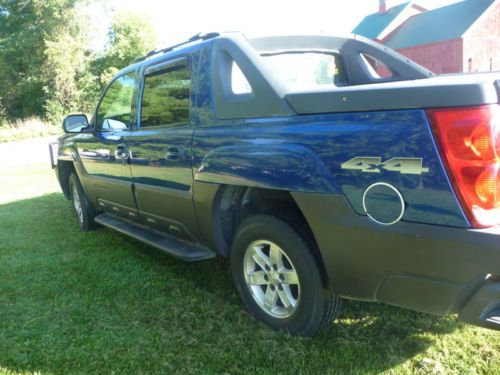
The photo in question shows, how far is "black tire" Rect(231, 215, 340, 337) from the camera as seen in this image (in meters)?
2.62

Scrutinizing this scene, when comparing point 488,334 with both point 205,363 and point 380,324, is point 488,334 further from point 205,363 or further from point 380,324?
point 205,363

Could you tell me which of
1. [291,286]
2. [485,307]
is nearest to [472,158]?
[485,307]

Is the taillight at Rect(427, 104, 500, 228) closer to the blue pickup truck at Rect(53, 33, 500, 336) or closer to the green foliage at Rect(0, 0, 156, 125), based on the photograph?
the blue pickup truck at Rect(53, 33, 500, 336)

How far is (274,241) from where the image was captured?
9.07 feet

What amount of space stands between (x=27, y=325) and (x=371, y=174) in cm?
256

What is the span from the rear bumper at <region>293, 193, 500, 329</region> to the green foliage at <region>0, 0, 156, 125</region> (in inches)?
1619

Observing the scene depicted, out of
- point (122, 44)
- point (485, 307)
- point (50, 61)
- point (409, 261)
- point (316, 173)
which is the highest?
point (122, 44)

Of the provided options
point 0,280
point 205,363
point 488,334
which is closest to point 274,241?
point 205,363

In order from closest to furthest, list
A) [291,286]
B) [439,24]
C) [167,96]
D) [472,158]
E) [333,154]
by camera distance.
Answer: [472,158], [333,154], [291,286], [167,96], [439,24]

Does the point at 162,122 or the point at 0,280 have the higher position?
the point at 162,122

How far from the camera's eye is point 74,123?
5.41 metres

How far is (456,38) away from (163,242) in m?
Answer: 39.3

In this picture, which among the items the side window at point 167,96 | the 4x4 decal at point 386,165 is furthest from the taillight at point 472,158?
the side window at point 167,96

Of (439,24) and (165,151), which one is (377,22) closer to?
(439,24)
